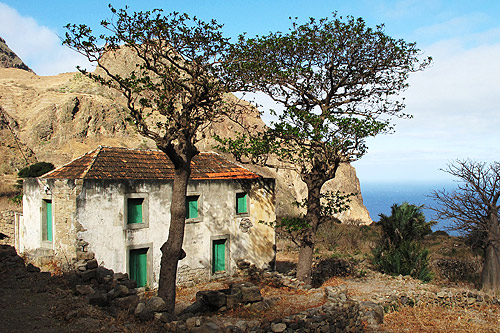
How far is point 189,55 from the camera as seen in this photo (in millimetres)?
10641

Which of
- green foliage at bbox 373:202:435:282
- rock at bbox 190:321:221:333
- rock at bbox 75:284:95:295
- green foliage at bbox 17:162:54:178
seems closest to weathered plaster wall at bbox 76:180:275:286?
rock at bbox 75:284:95:295

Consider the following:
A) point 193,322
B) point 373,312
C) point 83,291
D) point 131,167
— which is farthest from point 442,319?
point 131,167

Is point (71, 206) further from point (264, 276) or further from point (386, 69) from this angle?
point (386, 69)

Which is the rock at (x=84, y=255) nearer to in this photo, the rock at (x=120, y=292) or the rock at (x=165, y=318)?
the rock at (x=120, y=292)

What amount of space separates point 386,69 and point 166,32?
890cm

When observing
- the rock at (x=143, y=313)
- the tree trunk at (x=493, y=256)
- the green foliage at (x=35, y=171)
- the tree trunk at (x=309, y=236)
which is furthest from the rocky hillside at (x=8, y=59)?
the tree trunk at (x=493, y=256)

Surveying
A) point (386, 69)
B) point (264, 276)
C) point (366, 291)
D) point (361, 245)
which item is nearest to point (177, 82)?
point (386, 69)

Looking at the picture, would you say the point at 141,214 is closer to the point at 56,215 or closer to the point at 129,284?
the point at 56,215

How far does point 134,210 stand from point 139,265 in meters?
2.24

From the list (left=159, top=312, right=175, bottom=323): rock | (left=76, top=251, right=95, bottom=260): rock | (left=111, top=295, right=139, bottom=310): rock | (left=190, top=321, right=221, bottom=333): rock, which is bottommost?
(left=190, top=321, right=221, bottom=333): rock

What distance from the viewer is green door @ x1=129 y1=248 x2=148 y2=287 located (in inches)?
589

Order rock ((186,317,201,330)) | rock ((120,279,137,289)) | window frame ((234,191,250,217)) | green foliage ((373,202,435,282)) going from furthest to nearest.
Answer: window frame ((234,191,250,217)) < green foliage ((373,202,435,282)) < rock ((120,279,137,289)) < rock ((186,317,201,330))

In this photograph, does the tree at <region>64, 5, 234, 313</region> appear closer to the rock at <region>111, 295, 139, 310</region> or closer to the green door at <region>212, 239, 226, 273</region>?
the rock at <region>111, 295, 139, 310</region>

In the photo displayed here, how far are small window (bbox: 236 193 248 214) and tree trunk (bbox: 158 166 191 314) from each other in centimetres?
809
